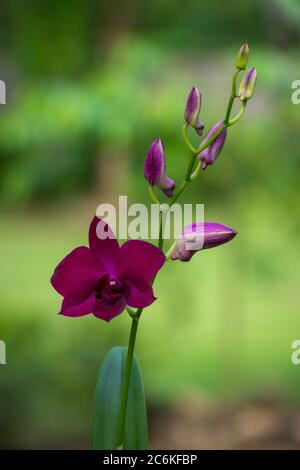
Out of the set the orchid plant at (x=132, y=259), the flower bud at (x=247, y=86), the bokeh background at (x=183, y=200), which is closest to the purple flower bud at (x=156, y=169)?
the orchid plant at (x=132, y=259)

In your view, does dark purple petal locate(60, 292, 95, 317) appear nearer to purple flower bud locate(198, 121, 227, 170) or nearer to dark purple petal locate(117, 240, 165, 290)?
dark purple petal locate(117, 240, 165, 290)

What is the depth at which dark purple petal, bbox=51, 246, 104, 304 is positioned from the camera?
2.51ft

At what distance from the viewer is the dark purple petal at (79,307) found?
0.78 m

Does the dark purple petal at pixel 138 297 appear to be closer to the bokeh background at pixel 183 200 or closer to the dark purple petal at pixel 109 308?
the dark purple petal at pixel 109 308

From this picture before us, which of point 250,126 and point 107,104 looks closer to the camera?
point 107,104

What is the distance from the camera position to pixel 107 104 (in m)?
2.69

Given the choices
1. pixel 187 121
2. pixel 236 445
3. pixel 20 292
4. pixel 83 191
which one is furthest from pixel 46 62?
pixel 187 121

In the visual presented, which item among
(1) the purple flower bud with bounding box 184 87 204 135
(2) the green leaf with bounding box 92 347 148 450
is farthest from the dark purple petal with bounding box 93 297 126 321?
(1) the purple flower bud with bounding box 184 87 204 135

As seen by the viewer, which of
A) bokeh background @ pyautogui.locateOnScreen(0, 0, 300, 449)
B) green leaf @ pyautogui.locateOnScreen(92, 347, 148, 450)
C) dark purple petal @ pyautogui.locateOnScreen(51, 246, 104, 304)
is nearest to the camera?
dark purple petal @ pyautogui.locateOnScreen(51, 246, 104, 304)

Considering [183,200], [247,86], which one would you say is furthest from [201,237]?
[183,200]

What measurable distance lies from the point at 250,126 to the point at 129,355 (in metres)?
2.22

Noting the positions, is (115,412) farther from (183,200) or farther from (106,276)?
(183,200)

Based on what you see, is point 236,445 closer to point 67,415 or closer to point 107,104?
point 67,415

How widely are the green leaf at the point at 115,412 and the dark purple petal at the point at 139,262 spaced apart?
0.12 m
